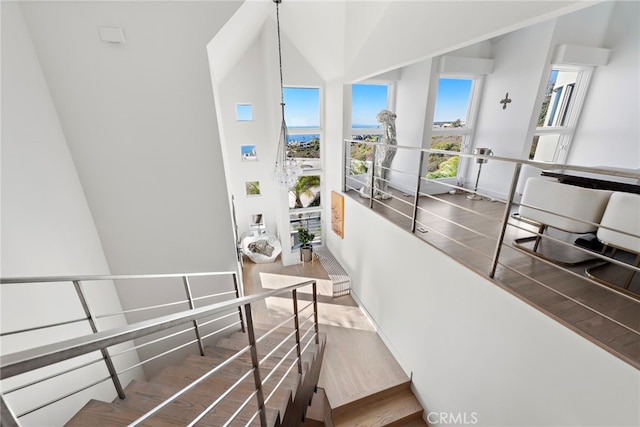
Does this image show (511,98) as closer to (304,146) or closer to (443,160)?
(443,160)

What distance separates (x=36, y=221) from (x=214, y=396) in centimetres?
172

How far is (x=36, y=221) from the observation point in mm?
1716

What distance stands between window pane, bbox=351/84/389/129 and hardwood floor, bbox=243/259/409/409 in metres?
3.22

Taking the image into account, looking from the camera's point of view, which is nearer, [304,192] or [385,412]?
[385,412]

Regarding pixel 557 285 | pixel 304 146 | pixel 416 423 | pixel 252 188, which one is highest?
pixel 304 146

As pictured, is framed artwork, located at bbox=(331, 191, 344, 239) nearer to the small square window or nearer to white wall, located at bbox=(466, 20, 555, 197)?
white wall, located at bbox=(466, 20, 555, 197)

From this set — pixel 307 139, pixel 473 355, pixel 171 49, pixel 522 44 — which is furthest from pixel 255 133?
pixel 473 355

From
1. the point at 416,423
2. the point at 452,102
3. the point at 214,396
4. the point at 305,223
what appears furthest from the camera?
the point at 305,223

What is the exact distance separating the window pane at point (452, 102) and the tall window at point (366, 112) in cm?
104

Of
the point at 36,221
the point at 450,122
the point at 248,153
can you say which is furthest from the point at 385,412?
the point at 248,153

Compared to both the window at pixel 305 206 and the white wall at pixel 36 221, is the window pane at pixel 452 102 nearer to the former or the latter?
the window at pixel 305 206

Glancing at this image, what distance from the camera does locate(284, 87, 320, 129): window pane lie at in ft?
16.9

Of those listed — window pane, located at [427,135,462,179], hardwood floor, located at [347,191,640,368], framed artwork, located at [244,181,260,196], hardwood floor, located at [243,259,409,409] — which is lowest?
hardwood floor, located at [243,259,409,409]

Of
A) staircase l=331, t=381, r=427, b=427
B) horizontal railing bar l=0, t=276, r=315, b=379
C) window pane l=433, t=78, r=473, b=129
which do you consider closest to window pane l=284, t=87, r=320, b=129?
window pane l=433, t=78, r=473, b=129
